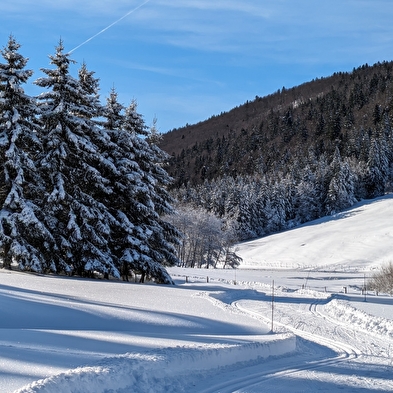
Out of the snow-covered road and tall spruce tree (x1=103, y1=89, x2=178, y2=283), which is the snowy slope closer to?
tall spruce tree (x1=103, y1=89, x2=178, y2=283)

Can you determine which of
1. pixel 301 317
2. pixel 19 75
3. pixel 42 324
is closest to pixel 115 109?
pixel 19 75

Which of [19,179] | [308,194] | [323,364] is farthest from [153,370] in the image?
[308,194]

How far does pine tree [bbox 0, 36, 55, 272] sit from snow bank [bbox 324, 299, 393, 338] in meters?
13.7

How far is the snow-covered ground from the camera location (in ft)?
23.6

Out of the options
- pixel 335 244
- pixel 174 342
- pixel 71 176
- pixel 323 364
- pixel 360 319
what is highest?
pixel 71 176

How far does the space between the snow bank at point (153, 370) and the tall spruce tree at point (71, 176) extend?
14203 millimetres

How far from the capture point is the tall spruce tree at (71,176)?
75.7 feet

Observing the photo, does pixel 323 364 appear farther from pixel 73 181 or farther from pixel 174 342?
pixel 73 181

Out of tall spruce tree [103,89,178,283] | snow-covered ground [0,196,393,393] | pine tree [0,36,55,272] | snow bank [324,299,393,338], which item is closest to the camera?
snow-covered ground [0,196,393,393]

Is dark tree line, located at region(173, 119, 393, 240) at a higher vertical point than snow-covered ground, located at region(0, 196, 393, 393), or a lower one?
higher

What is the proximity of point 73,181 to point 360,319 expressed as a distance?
49.8 feet

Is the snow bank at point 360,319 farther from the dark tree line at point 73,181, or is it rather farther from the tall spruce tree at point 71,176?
the tall spruce tree at point 71,176

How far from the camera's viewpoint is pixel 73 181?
2412cm

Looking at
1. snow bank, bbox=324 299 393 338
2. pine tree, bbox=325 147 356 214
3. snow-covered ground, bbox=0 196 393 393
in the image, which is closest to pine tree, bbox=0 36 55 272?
snow-covered ground, bbox=0 196 393 393
